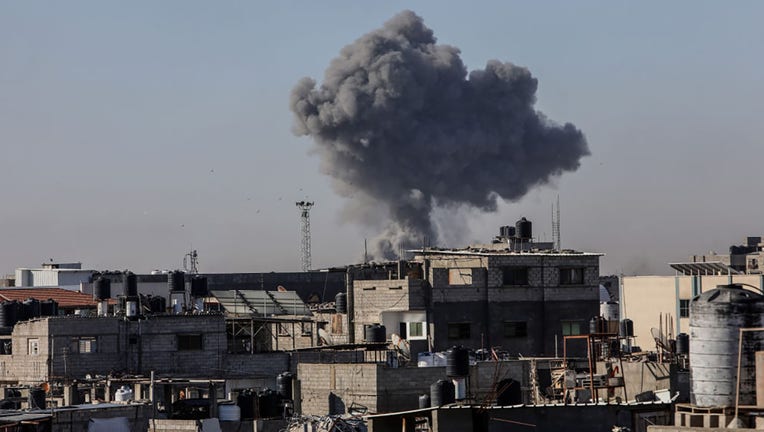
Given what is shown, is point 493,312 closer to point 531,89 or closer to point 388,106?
point 388,106

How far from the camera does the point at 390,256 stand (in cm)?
14000

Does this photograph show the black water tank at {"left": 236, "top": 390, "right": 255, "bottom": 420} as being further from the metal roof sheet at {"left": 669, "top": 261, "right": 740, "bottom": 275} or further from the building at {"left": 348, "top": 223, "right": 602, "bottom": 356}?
the metal roof sheet at {"left": 669, "top": 261, "right": 740, "bottom": 275}

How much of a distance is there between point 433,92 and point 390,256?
22.1m

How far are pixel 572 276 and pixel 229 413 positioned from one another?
2859 cm

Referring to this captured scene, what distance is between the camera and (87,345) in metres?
56.6

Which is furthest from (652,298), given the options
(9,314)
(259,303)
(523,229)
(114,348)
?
(114,348)

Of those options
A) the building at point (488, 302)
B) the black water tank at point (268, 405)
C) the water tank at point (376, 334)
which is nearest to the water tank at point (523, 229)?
the building at point (488, 302)

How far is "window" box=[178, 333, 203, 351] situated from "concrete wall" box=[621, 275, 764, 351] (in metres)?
29.9

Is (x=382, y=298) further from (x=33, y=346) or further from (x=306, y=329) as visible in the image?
(x=33, y=346)

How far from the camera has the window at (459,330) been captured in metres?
66.4

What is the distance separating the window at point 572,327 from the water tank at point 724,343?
43913 millimetres

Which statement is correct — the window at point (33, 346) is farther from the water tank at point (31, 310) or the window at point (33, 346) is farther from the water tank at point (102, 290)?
the water tank at point (102, 290)

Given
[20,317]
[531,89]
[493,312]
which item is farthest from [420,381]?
[531,89]

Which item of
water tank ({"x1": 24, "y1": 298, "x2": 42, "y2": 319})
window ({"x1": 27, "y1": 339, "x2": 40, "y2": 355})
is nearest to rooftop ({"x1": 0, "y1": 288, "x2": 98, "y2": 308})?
water tank ({"x1": 24, "y1": 298, "x2": 42, "y2": 319})
